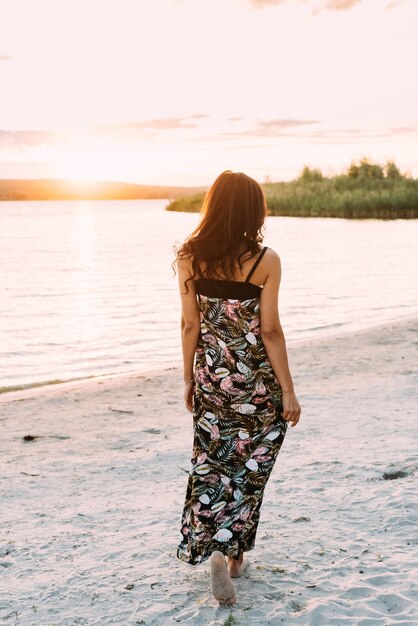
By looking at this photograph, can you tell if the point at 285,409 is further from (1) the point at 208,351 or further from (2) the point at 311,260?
(2) the point at 311,260

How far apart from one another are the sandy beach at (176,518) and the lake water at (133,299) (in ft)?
11.4

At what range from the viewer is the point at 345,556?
4211 millimetres

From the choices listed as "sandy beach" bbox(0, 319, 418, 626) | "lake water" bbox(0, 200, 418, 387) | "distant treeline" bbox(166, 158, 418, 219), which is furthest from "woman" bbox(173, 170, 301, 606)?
"distant treeline" bbox(166, 158, 418, 219)

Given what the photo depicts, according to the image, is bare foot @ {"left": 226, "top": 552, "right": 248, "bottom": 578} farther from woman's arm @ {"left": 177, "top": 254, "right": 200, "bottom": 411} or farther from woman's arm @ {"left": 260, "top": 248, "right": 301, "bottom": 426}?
woman's arm @ {"left": 177, "top": 254, "right": 200, "bottom": 411}

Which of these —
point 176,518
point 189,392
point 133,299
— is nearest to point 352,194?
point 133,299

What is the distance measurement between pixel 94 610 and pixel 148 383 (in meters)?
5.40

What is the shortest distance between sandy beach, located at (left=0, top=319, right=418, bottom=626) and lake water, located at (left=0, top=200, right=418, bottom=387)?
3486 mm

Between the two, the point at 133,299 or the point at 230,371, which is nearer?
the point at 230,371

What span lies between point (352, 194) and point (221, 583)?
5773 cm

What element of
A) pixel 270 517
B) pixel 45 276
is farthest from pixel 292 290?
pixel 270 517

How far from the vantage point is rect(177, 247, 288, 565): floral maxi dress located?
367cm

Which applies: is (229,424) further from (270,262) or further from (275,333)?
(270,262)

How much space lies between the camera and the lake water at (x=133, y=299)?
11.7 meters

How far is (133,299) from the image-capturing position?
719 inches
